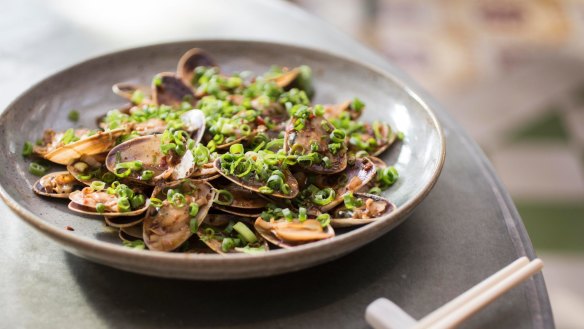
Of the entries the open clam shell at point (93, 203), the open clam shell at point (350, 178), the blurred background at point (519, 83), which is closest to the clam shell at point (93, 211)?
the open clam shell at point (93, 203)

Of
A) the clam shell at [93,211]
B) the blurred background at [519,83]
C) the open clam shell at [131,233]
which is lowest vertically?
the blurred background at [519,83]

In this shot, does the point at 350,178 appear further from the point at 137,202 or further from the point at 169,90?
the point at 169,90

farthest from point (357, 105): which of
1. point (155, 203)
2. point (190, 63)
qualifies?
point (155, 203)

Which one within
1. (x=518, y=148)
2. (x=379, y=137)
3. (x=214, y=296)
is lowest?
(x=518, y=148)

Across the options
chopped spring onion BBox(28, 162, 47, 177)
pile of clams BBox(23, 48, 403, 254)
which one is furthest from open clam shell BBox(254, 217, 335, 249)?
chopped spring onion BBox(28, 162, 47, 177)

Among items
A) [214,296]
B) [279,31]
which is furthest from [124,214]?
[279,31]

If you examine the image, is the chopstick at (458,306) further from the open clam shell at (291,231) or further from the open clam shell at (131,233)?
the open clam shell at (131,233)

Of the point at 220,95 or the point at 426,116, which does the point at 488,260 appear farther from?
the point at 220,95
